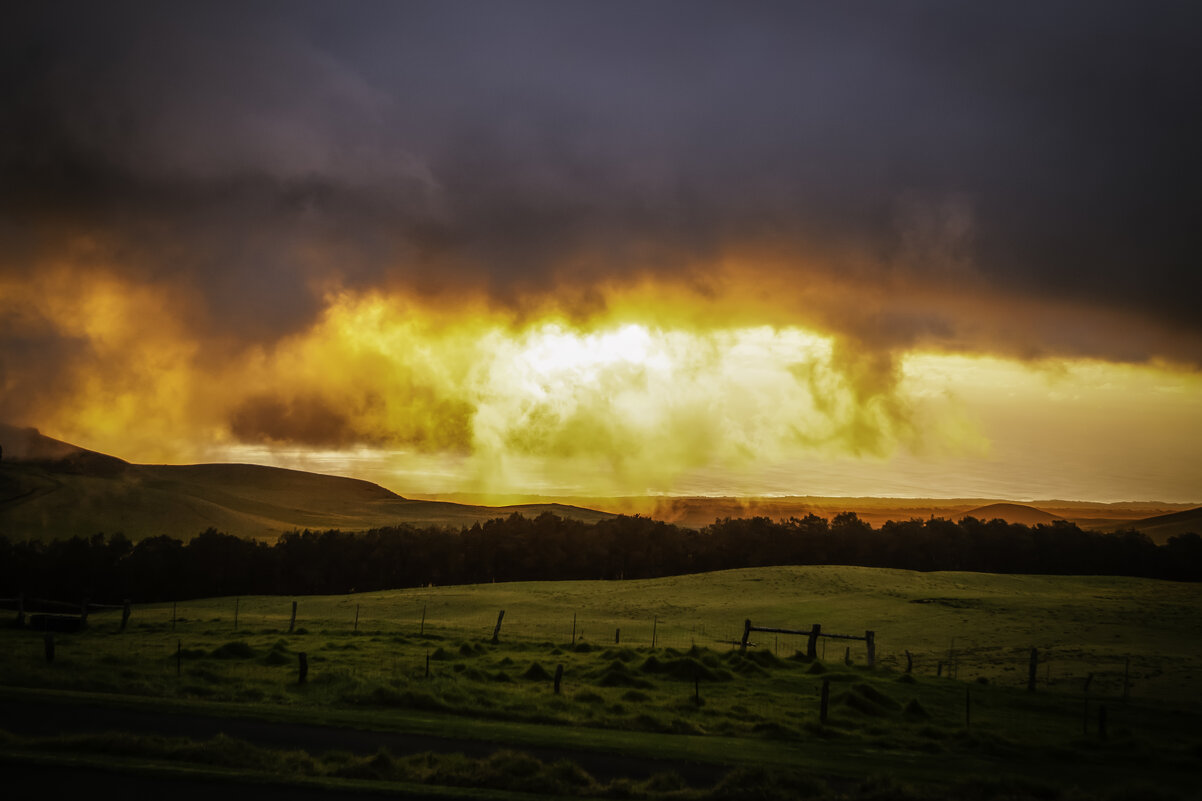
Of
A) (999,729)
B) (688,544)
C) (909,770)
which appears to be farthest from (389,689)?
(688,544)

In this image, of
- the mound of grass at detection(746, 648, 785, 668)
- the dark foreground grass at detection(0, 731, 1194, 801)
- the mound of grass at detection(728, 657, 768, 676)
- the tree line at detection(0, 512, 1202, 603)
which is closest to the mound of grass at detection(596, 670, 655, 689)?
the mound of grass at detection(728, 657, 768, 676)

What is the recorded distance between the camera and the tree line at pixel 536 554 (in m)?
102

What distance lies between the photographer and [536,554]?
120m

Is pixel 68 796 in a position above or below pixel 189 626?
above

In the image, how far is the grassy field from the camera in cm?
2419

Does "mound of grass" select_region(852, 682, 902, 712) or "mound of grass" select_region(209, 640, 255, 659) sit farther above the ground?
"mound of grass" select_region(852, 682, 902, 712)

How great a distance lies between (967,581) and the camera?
9794 cm

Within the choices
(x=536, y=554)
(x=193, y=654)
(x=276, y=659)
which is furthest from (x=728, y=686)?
(x=536, y=554)

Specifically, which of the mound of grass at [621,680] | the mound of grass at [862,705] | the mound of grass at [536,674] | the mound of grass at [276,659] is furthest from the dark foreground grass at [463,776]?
the mound of grass at [276,659]

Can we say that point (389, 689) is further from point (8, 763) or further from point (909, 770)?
point (909, 770)

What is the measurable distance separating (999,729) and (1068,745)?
8.45 feet

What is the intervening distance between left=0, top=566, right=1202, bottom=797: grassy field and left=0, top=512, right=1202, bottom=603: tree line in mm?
46904

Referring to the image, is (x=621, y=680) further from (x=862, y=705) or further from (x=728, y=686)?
(x=862, y=705)

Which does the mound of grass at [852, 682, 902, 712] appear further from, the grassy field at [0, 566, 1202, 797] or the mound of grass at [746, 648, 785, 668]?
the mound of grass at [746, 648, 785, 668]
